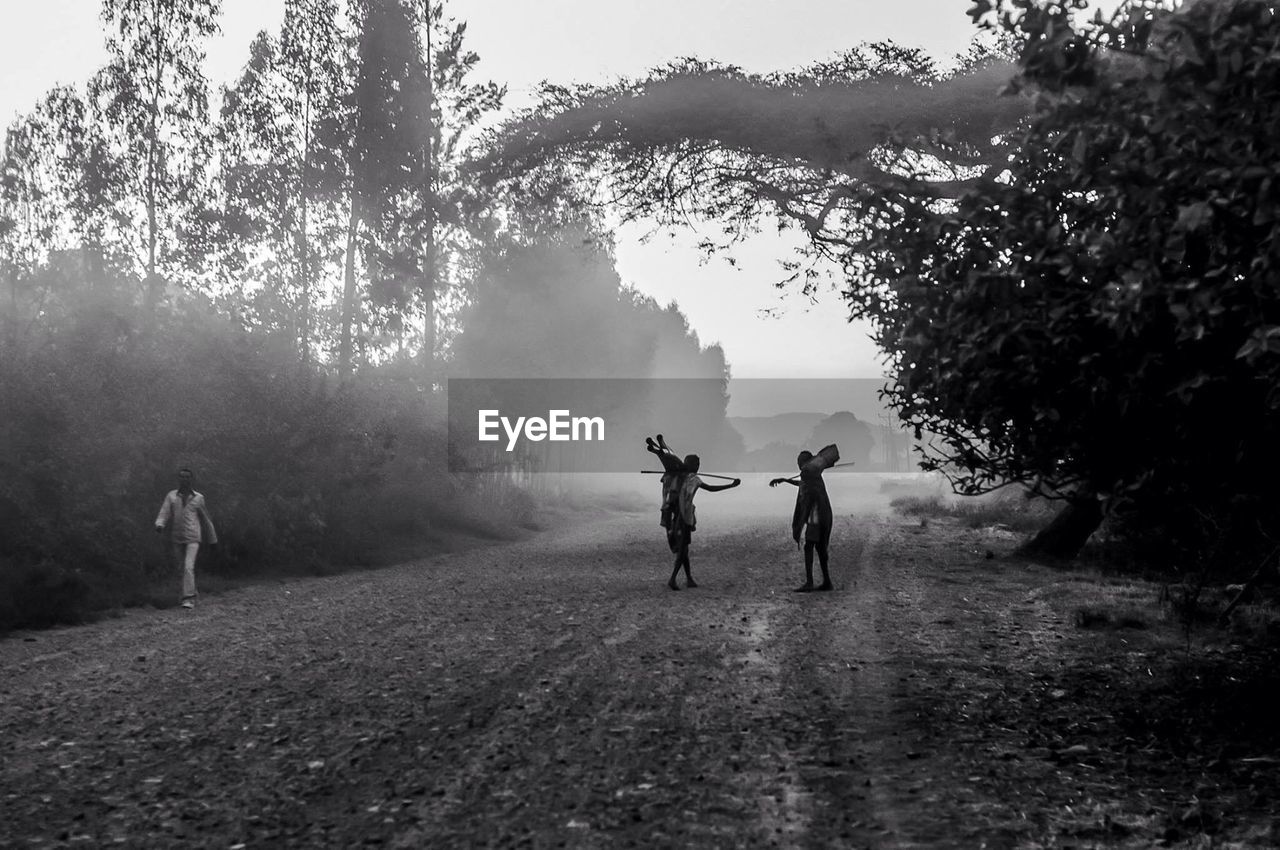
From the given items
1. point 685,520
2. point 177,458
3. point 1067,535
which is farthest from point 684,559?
point 177,458

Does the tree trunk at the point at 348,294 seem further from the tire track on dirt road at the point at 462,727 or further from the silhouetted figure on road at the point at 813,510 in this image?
the silhouetted figure on road at the point at 813,510

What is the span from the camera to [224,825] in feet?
19.5

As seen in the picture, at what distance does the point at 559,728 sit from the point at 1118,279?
464 cm

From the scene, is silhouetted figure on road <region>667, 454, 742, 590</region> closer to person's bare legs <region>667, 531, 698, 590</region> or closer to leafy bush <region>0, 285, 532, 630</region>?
person's bare legs <region>667, 531, 698, 590</region>

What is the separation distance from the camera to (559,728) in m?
8.09

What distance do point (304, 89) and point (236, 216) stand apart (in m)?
4.14

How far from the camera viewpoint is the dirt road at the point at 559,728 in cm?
602

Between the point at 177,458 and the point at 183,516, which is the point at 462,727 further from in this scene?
the point at 177,458

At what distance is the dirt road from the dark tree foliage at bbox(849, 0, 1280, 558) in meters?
2.10

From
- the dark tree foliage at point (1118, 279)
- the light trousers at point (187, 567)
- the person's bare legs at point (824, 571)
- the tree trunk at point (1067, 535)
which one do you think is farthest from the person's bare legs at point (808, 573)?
the light trousers at point (187, 567)

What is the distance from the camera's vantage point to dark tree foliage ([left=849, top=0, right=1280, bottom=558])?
19.2 ft

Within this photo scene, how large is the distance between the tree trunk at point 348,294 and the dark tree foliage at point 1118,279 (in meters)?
21.5

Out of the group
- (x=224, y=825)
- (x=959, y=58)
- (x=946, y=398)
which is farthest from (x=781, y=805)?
(x=959, y=58)

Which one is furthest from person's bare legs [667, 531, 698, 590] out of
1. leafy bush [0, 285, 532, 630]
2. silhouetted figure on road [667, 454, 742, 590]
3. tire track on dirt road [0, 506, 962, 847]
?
leafy bush [0, 285, 532, 630]
